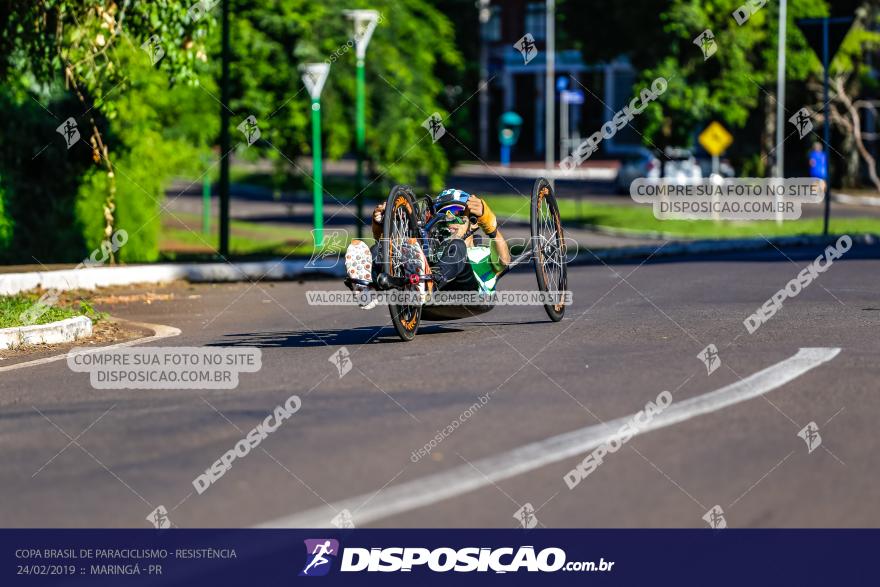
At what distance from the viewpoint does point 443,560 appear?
5523 millimetres

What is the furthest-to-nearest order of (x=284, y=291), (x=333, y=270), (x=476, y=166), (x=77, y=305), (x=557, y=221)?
(x=476, y=166)
(x=333, y=270)
(x=284, y=291)
(x=77, y=305)
(x=557, y=221)

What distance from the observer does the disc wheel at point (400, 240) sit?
1053 cm

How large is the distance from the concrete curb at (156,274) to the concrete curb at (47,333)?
335 centimetres

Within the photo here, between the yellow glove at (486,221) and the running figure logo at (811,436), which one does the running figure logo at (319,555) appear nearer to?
the running figure logo at (811,436)

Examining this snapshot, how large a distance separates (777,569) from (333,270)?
16608 millimetres

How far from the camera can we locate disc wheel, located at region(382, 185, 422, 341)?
10.5m

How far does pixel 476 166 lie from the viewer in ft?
241

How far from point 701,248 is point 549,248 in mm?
12587

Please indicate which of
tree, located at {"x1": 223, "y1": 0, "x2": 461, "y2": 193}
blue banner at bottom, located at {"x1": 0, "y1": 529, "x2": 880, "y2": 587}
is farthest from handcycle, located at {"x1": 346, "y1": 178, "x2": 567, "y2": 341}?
tree, located at {"x1": 223, "y1": 0, "x2": 461, "y2": 193}

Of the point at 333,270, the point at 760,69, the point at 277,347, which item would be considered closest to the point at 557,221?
the point at 277,347

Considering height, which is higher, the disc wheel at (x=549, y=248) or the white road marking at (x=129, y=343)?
the disc wheel at (x=549, y=248)

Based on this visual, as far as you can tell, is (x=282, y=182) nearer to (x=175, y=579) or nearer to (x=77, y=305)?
(x=77, y=305)

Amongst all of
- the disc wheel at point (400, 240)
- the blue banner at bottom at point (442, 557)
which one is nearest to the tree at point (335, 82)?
the disc wheel at point (400, 240)

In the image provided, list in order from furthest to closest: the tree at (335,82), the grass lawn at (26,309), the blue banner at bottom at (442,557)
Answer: the tree at (335,82) < the grass lawn at (26,309) < the blue banner at bottom at (442,557)
